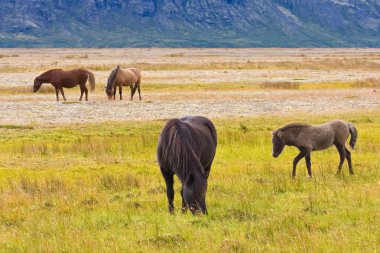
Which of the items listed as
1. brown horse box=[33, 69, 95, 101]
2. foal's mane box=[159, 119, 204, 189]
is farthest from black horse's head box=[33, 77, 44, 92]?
foal's mane box=[159, 119, 204, 189]

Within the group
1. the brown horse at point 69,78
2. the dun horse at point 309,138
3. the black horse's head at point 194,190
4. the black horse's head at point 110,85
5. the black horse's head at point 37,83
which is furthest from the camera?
the black horse's head at point 37,83

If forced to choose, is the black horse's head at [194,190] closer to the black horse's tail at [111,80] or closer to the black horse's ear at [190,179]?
the black horse's ear at [190,179]

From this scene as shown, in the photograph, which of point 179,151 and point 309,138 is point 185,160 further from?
point 309,138

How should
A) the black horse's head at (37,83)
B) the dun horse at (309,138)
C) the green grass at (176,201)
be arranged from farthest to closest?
the black horse's head at (37,83), the dun horse at (309,138), the green grass at (176,201)

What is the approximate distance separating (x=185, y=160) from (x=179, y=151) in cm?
23

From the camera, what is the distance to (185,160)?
11.0 metres

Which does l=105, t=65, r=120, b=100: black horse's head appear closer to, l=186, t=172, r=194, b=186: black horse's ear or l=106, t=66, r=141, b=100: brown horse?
l=106, t=66, r=141, b=100: brown horse

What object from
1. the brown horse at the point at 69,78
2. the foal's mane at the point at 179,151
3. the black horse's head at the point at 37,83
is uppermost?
the foal's mane at the point at 179,151

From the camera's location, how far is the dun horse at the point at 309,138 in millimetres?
16625

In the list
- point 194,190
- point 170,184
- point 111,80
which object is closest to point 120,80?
point 111,80

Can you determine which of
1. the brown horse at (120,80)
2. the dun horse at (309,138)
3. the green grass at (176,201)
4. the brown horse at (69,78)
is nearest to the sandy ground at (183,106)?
the brown horse at (120,80)

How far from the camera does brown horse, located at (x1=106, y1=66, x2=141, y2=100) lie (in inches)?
1580

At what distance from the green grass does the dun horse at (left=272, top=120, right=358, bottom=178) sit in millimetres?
533

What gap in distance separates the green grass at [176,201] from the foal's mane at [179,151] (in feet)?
2.77
